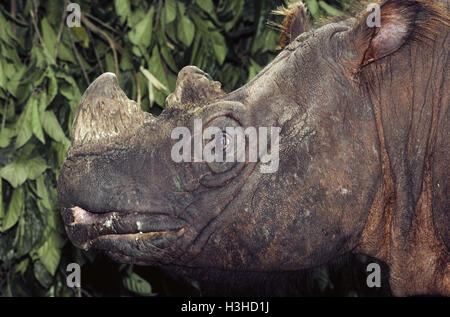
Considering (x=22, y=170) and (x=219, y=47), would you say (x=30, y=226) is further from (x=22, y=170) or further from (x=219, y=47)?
(x=219, y=47)

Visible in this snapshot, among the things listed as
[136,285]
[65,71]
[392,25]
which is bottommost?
[136,285]

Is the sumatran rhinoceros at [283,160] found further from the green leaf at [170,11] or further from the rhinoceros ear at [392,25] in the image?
the green leaf at [170,11]

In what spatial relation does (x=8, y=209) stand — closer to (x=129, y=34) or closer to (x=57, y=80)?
(x=57, y=80)

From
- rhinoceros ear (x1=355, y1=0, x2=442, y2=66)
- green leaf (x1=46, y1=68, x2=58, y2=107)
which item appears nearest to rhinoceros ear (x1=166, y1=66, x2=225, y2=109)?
rhinoceros ear (x1=355, y1=0, x2=442, y2=66)

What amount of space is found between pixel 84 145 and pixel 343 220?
63 centimetres

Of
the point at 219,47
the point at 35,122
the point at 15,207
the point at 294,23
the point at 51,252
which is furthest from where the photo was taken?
the point at 219,47

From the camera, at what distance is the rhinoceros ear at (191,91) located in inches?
76.8

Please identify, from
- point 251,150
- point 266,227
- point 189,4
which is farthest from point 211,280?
point 189,4

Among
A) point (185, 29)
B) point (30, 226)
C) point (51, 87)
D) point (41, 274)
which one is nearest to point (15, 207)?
point (30, 226)

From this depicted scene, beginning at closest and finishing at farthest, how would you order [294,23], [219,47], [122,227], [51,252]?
[122,227] < [294,23] < [51,252] < [219,47]

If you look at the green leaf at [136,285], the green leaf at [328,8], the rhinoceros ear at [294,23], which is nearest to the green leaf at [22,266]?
the green leaf at [136,285]

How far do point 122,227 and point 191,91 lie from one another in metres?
0.36

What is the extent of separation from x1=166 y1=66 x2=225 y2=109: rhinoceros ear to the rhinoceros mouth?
0.89ft

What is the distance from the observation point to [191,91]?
77.2 inches
